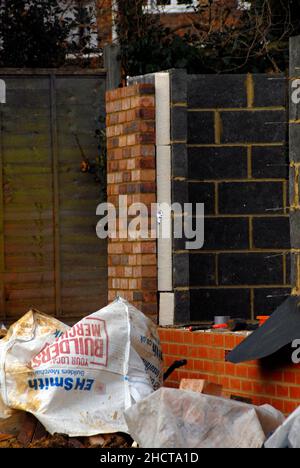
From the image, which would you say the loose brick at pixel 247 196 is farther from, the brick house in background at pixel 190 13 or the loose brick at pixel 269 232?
the brick house in background at pixel 190 13

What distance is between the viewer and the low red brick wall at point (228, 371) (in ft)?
19.8

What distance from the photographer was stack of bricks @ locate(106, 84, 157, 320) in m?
7.45

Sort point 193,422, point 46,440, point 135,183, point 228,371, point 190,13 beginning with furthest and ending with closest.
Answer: point 190,13 → point 135,183 → point 228,371 → point 46,440 → point 193,422

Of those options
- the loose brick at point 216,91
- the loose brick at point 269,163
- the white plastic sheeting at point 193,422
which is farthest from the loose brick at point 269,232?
the white plastic sheeting at point 193,422

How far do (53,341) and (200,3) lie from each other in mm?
6532

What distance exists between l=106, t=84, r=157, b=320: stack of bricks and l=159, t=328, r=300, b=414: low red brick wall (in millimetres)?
336

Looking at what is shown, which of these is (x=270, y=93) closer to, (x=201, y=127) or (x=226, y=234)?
(x=201, y=127)

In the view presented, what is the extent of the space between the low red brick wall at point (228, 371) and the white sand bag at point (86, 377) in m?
0.44

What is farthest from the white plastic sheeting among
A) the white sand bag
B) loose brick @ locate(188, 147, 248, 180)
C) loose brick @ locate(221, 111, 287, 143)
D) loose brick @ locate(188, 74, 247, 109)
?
loose brick @ locate(188, 74, 247, 109)

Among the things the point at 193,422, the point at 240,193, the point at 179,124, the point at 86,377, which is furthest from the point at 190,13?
the point at 193,422

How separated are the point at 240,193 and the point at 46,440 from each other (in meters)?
2.16

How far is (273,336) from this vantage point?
600 cm

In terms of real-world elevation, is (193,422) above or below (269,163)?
below
